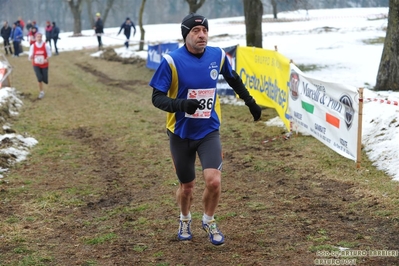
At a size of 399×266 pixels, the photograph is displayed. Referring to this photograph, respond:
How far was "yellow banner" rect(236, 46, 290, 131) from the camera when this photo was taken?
38.1 ft

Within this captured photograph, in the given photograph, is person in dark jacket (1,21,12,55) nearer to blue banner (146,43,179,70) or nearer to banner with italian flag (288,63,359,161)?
blue banner (146,43,179,70)

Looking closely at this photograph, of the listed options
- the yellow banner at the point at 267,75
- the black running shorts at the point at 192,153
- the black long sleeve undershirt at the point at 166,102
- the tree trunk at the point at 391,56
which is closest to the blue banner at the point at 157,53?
the yellow banner at the point at 267,75

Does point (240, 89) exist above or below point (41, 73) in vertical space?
above

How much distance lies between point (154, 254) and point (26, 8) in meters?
101

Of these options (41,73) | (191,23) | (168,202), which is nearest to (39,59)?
(41,73)

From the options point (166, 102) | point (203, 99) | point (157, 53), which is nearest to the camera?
point (166, 102)

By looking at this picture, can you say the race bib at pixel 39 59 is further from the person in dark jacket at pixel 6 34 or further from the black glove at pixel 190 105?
the person in dark jacket at pixel 6 34

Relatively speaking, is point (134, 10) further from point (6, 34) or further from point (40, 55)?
point (40, 55)

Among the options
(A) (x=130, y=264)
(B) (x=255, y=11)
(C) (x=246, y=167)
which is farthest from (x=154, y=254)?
(B) (x=255, y=11)

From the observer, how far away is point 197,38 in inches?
207

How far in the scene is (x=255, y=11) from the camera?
60.6 feet

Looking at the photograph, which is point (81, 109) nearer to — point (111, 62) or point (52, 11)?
point (111, 62)

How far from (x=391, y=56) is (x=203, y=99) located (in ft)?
29.1

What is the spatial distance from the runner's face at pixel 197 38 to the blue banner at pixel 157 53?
1575cm
